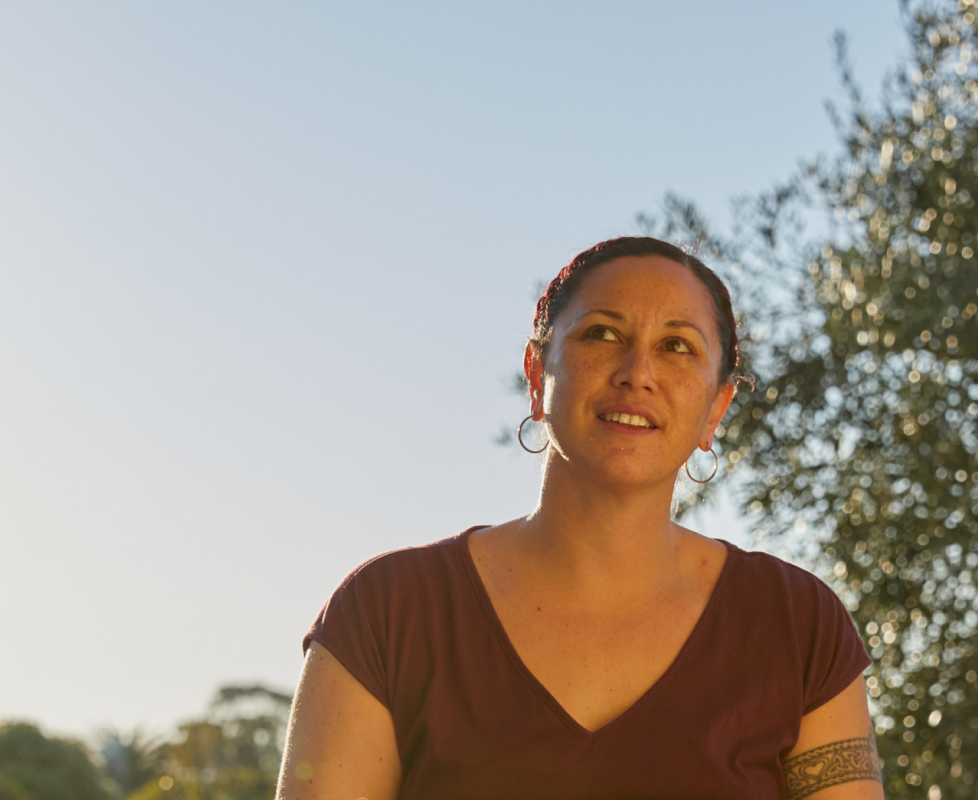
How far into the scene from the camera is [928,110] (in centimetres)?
819

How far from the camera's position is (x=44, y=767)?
2173 cm

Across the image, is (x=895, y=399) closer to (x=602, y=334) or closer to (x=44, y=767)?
(x=602, y=334)

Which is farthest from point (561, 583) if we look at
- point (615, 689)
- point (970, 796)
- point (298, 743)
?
point (970, 796)

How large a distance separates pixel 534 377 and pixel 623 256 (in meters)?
0.42

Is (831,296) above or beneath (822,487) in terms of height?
above

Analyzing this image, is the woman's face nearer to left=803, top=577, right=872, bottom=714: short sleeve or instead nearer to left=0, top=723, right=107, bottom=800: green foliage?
left=803, top=577, right=872, bottom=714: short sleeve

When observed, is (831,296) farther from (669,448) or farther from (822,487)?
(669,448)

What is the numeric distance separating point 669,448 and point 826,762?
2.71 ft

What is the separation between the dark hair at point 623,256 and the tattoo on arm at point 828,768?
3.14ft

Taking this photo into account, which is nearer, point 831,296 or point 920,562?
point 920,562

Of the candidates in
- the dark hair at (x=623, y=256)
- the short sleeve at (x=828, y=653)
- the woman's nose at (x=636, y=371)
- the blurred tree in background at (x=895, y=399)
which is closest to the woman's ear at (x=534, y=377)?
the dark hair at (x=623, y=256)

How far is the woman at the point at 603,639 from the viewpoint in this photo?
265cm

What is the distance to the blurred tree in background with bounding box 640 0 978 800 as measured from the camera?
728 cm

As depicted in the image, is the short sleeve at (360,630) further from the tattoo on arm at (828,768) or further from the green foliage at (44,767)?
the green foliage at (44,767)
